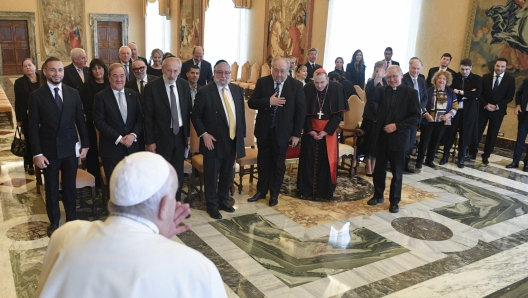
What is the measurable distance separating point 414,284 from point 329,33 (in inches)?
347

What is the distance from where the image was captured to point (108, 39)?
20.9 m

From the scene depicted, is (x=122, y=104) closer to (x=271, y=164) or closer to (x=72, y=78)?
(x=72, y=78)

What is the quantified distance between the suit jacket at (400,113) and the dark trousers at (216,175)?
187 centimetres

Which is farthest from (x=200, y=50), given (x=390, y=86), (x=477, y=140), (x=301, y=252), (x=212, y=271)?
(x=212, y=271)

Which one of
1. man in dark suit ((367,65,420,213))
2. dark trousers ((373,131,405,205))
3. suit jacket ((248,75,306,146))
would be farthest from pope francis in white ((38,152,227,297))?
dark trousers ((373,131,405,205))

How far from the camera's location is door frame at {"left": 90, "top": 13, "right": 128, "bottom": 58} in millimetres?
20188

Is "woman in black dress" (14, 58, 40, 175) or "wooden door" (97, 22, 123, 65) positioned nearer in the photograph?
"woman in black dress" (14, 58, 40, 175)

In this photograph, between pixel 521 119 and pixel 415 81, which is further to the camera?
pixel 521 119

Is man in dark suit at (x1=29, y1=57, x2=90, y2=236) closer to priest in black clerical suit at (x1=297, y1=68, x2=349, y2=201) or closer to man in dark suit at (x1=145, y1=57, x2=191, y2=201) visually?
man in dark suit at (x1=145, y1=57, x2=191, y2=201)

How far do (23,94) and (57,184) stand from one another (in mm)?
2078

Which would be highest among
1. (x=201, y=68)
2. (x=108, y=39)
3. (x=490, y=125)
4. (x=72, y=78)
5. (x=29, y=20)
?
(x=29, y=20)

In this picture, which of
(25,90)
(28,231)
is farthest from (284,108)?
(25,90)

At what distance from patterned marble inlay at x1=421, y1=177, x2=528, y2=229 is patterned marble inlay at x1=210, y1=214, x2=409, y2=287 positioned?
1.37 meters

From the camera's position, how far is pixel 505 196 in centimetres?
604
